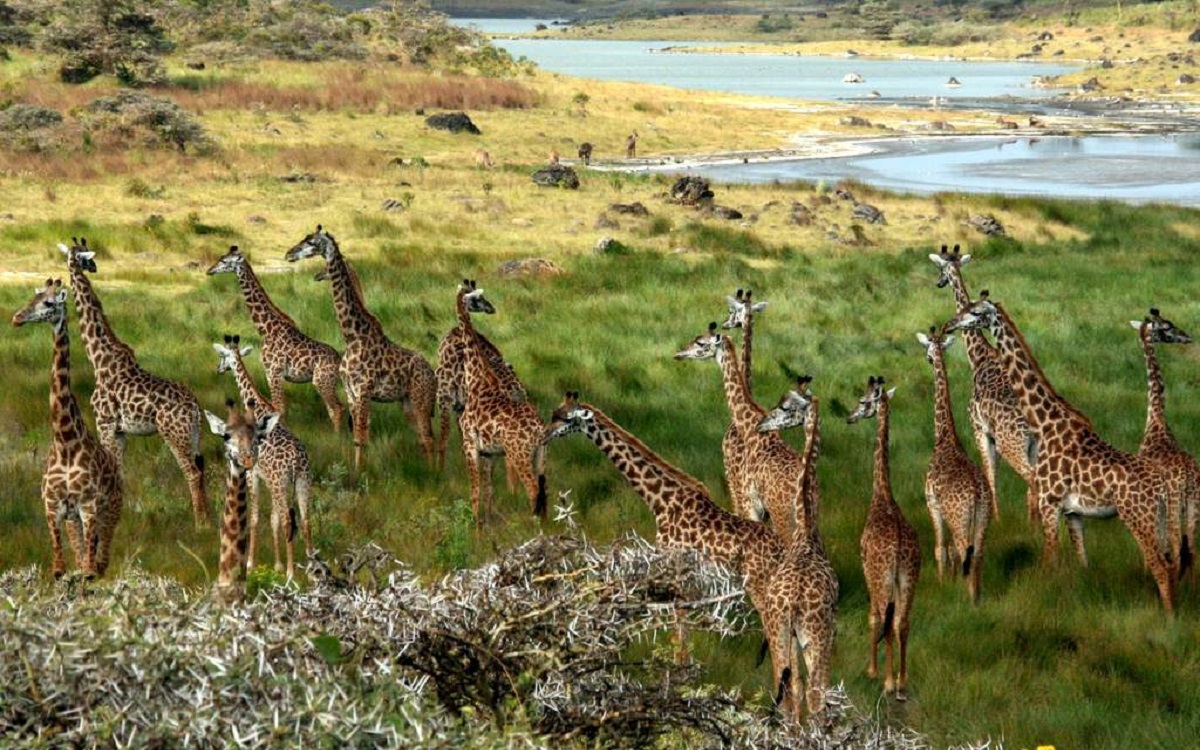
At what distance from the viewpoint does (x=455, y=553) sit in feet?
32.6

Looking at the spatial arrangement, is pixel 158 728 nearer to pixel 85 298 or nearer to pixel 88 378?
pixel 85 298

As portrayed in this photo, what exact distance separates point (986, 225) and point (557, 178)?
38.2ft

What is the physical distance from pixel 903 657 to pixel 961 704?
16.5 inches

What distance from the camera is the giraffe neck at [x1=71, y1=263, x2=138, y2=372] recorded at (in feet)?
39.9

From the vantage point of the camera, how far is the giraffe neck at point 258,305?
1496cm

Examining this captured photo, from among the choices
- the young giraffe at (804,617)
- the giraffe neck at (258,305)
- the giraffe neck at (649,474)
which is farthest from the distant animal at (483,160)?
the young giraffe at (804,617)

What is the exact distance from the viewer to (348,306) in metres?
14.7

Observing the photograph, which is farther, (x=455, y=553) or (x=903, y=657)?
(x=455, y=553)

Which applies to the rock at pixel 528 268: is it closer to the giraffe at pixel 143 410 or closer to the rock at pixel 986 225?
the rock at pixel 986 225

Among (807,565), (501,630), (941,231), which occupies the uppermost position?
(501,630)

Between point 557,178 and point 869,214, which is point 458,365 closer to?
point 869,214

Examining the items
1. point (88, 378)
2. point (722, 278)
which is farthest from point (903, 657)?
point (722, 278)

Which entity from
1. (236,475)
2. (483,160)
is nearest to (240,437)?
(236,475)

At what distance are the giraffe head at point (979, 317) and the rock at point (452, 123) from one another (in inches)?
1557
